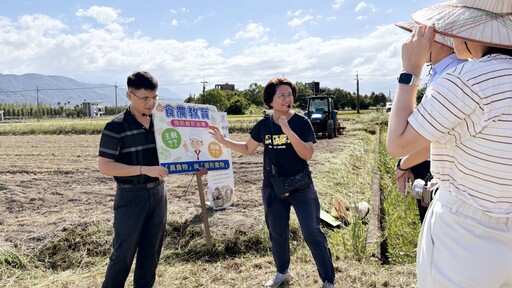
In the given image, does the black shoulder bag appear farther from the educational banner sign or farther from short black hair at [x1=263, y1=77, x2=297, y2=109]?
the educational banner sign

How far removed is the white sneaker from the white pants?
2071 mm

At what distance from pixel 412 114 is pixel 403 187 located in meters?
1.01

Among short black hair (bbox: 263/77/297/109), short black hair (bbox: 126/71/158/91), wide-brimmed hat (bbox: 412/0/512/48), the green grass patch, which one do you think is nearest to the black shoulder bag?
short black hair (bbox: 263/77/297/109)

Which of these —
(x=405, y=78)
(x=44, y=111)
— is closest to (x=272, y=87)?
(x=405, y=78)

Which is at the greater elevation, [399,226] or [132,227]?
[132,227]

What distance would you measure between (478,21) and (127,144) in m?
2.20

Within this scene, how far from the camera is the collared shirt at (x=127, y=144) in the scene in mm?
2684

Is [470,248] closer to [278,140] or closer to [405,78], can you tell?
[405,78]

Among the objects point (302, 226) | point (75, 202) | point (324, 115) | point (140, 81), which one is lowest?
point (75, 202)

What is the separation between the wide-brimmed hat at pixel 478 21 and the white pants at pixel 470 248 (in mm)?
507

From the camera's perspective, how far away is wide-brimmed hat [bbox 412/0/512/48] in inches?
49.5

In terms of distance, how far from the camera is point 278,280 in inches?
129

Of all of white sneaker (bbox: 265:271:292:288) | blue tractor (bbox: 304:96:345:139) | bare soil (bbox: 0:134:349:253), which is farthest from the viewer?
blue tractor (bbox: 304:96:345:139)

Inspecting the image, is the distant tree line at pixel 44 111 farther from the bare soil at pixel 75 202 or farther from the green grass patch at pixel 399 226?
the green grass patch at pixel 399 226
